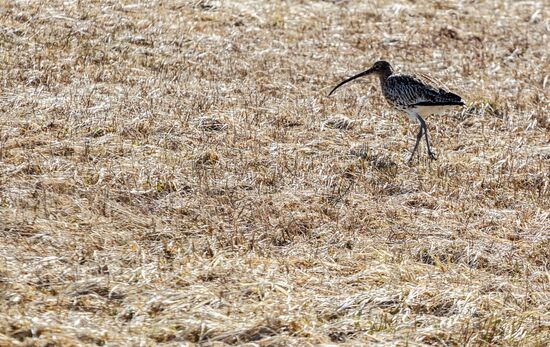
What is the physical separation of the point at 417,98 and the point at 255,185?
9.78ft

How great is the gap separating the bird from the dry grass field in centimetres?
39

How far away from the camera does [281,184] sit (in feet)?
34.7

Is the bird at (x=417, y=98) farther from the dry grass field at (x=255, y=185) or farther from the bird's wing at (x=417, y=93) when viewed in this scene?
the dry grass field at (x=255, y=185)

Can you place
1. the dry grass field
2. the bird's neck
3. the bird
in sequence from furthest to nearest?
the bird's neck → the bird → the dry grass field

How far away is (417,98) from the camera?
12.5 meters

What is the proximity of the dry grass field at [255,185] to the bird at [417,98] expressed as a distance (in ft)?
1.28

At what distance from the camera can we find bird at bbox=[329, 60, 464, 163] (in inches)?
489

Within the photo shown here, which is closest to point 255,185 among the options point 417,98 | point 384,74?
point 417,98

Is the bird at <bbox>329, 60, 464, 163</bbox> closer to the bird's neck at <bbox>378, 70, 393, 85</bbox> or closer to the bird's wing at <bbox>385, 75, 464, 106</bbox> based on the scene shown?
the bird's wing at <bbox>385, 75, 464, 106</bbox>

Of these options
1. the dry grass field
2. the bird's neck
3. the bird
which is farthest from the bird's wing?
the bird's neck

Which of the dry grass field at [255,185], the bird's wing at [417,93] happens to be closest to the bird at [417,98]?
the bird's wing at [417,93]

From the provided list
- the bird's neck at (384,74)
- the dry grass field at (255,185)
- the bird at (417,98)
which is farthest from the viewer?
the bird's neck at (384,74)

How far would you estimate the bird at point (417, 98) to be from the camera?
12.4 meters

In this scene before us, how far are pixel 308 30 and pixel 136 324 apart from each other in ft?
36.8
